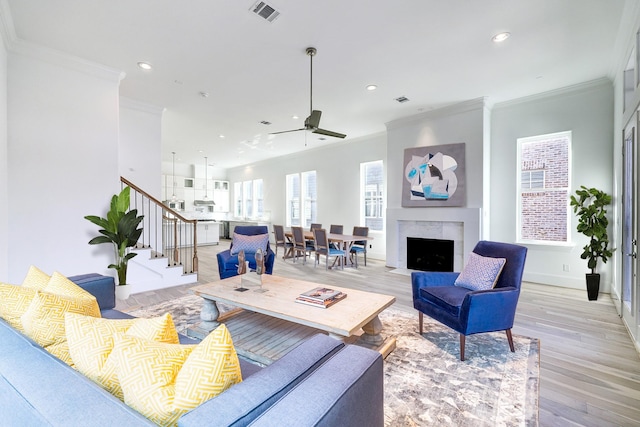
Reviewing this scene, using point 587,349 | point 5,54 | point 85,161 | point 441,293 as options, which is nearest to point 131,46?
point 5,54

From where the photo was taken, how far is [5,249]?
3.19 metres

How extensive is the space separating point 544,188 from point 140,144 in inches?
274

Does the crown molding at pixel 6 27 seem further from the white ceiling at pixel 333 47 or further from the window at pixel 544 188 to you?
the window at pixel 544 188

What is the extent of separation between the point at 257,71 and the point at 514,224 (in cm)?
482

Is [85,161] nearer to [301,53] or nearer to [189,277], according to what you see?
[189,277]

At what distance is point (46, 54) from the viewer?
3469 millimetres

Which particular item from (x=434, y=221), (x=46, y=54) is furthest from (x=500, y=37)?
(x=46, y=54)

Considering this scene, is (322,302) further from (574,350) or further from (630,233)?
(630,233)

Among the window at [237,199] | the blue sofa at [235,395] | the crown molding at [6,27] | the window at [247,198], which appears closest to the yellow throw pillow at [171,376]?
the blue sofa at [235,395]

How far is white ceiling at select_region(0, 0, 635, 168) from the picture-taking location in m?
2.71

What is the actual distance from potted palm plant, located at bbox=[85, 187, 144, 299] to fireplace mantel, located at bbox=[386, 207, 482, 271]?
4.52 m

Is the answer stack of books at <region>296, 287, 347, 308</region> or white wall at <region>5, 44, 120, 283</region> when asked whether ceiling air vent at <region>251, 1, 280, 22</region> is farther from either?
stack of books at <region>296, 287, 347, 308</region>

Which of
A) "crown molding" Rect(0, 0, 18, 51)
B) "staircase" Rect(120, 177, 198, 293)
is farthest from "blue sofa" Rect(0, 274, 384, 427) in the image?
"staircase" Rect(120, 177, 198, 293)

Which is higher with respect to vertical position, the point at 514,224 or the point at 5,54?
the point at 5,54
